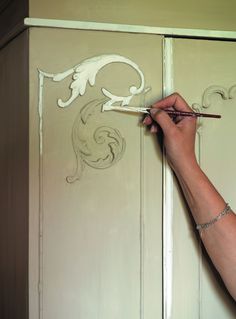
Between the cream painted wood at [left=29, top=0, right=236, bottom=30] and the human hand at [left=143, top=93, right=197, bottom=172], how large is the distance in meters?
0.17

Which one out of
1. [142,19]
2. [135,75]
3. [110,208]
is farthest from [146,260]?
[142,19]

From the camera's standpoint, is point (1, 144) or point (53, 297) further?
point (1, 144)

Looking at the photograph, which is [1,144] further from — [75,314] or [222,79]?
[222,79]

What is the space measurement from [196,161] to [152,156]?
89 mm

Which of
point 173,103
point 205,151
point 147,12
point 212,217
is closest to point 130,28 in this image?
point 147,12

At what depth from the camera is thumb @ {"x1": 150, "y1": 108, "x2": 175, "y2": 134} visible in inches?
33.1

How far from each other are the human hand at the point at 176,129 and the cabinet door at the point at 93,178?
0.03m

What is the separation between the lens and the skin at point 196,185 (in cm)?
85

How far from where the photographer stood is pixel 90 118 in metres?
0.86

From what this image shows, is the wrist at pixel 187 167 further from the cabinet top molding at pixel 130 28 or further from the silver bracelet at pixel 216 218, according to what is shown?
the cabinet top molding at pixel 130 28

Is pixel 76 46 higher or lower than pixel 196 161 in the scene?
higher

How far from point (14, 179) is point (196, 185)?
1.20ft

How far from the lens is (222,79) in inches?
36.5

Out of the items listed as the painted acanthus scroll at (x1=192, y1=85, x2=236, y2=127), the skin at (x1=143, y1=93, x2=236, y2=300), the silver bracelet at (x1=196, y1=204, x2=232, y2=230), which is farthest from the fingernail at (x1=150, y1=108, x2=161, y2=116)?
the silver bracelet at (x1=196, y1=204, x2=232, y2=230)
